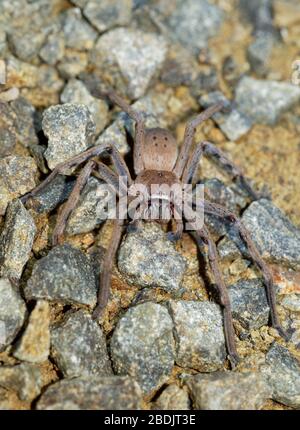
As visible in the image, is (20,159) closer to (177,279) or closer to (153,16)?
(177,279)

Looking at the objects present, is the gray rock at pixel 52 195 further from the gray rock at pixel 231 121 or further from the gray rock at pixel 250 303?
the gray rock at pixel 231 121

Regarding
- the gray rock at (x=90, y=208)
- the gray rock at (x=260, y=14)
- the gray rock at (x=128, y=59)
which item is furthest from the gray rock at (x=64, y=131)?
the gray rock at (x=260, y=14)

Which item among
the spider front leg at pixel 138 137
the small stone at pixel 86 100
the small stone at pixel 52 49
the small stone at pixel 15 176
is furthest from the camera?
the small stone at pixel 52 49

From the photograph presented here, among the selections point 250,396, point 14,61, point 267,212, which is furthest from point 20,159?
point 250,396

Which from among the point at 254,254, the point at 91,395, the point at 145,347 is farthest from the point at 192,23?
the point at 91,395

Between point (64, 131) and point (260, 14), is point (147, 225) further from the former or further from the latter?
point (260, 14)
